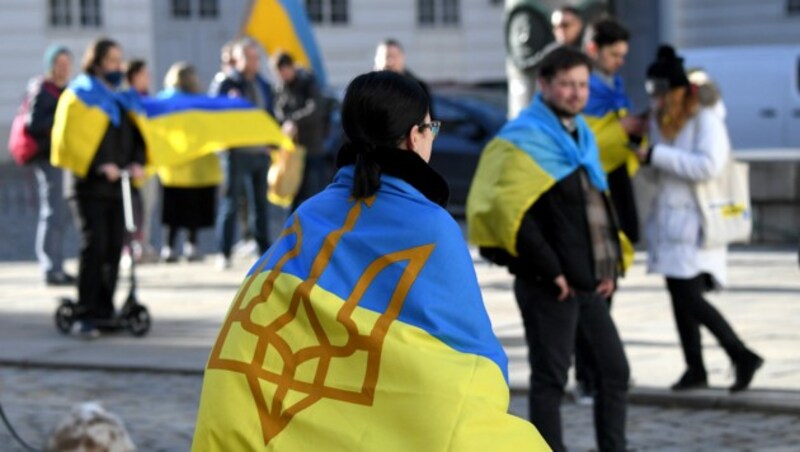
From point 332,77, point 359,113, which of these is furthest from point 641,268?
point 332,77

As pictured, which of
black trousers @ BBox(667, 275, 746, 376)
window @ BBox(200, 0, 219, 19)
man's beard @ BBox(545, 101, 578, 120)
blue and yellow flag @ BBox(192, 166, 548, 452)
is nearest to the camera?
blue and yellow flag @ BBox(192, 166, 548, 452)

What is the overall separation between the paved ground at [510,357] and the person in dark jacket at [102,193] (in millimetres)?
303

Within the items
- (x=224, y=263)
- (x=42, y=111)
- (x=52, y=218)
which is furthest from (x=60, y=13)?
(x=42, y=111)

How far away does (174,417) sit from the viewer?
358 inches

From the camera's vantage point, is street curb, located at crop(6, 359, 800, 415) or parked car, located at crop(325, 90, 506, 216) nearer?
street curb, located at crop(6, 359, 800, 415)

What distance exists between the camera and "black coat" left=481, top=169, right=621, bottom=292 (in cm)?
730

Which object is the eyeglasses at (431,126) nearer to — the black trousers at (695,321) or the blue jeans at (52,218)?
the black trousers at (695,321)

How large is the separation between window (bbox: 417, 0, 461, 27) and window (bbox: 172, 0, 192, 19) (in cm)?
493

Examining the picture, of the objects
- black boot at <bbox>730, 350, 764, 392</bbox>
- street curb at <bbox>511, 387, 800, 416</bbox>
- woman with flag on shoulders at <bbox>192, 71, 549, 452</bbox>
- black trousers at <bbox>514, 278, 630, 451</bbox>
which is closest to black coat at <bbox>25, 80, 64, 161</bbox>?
street curb at <bbox>511, 387, 800, 416</bbox>

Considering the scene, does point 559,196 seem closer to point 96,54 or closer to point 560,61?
point 560,61

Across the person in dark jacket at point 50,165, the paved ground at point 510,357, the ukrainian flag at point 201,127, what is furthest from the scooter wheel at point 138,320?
the person in dark jacket at point 50,165

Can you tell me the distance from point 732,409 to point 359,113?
4997 mm

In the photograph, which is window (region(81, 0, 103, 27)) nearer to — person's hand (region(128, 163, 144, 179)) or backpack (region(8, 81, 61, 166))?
backpack (region(8, 81, 61, 166))

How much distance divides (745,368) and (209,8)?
33822 millimetres
